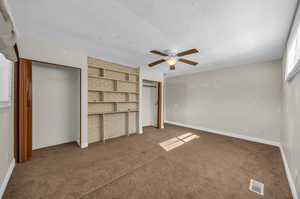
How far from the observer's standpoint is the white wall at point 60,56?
2242 mm

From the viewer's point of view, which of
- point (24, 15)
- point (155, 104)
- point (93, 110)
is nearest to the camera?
point (24, 15)

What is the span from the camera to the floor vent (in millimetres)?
1563

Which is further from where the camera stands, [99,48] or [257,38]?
[99,48]

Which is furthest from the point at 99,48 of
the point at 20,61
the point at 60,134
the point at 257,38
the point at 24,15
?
the point at 257,38

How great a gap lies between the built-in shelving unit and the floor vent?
3263mm

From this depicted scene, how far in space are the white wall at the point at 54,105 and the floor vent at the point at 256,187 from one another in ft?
12.5

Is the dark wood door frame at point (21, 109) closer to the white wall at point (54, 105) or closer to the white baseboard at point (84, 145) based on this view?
the white wall at point (54, 105)

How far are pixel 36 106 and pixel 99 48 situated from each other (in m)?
2.08

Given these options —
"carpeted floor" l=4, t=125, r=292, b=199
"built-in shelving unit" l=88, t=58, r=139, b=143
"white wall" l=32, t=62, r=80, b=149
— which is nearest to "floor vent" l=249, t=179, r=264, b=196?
"carpeted floor" l=4, t=125, r=292, b=199

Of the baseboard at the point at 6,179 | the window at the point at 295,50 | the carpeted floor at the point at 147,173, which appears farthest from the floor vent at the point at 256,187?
the baseboard at the point at 6,179

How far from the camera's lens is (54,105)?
295cm

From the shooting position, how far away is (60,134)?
10.1ft

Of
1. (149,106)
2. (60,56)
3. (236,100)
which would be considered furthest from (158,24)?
(149,106)

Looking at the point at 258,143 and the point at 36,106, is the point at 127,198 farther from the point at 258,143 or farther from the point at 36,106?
the point at 258,143
